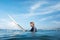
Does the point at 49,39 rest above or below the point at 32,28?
below

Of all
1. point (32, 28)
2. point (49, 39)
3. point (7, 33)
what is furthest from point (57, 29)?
point (7, 33)

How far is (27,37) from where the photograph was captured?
A: 162 inches

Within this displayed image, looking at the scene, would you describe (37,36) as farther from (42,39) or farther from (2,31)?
(2,31)

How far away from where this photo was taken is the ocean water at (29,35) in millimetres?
4109

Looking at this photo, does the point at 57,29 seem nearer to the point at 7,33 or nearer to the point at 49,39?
the point at 49,39

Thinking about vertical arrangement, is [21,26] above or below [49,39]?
above

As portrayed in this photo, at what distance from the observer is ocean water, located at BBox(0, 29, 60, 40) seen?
4.11 meters

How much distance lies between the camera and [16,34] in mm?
4152

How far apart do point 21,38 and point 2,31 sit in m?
0.50

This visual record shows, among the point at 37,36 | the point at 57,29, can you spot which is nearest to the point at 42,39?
the point at 37,36

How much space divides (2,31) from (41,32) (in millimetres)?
959

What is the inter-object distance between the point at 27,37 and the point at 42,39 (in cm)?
37

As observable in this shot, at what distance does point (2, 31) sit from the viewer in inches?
164

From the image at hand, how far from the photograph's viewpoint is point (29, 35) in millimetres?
4152
